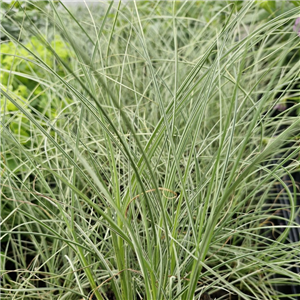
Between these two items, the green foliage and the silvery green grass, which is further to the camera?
the green foliage

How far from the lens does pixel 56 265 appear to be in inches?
29.8

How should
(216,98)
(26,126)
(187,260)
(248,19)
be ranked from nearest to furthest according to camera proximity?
(187,260) < (26,126) < (216,98) < (248,19)

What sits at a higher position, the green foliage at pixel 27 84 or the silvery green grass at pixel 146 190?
the green foliage at pixel 27 84

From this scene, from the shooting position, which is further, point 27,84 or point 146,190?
point 27,84

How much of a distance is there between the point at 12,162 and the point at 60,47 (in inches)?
24.7

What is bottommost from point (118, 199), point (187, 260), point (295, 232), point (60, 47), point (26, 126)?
point (295, 232)

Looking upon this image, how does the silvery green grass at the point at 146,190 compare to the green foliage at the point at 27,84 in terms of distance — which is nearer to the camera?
the silvery green grass at the point at 146,190

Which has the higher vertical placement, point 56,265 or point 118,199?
point 118,199

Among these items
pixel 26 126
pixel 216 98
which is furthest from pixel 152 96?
pixel 26 126

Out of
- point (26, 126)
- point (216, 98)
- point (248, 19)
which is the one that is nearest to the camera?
point (26, 126)

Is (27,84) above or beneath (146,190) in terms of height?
above

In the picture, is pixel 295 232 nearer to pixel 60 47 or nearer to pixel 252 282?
pixel 252 282

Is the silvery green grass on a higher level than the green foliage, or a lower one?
lower

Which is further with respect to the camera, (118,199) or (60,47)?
(60,47)
